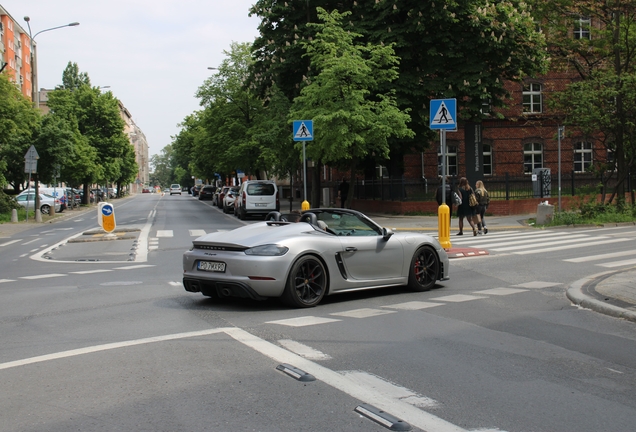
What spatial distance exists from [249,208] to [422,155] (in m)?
14.6

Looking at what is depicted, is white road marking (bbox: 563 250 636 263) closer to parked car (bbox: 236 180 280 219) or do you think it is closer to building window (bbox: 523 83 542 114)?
parked car (bbox: 236 180 280 219)

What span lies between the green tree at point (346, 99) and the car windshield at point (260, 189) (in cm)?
703

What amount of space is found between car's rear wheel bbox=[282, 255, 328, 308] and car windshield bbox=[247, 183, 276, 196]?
25.7 metres

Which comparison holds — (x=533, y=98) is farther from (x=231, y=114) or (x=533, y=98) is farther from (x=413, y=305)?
(x=413, y=305)

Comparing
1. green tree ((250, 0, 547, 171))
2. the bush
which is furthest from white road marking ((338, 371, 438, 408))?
the bush

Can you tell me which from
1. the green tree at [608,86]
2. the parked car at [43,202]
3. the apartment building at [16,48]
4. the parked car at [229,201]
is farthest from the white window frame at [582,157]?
the apartment building at [16,48]

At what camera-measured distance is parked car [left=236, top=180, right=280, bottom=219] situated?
34466 millimetres

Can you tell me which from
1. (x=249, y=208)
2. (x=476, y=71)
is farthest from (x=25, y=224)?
(x=476, y=71)

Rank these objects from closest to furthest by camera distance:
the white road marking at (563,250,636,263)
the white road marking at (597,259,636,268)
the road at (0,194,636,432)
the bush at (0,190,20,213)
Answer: the road at (0,194,636,432) < the white road marking at (597,259,636,268) < the white road marking at (563,250,636,263) < the bush at (0,190,20,213)

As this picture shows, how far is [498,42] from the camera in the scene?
29.5 metres

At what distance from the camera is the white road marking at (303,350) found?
612 centimetres

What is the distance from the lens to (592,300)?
9.16 metres

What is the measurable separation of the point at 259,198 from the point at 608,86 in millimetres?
16855

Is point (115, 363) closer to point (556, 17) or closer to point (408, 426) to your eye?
point (408, 426)
